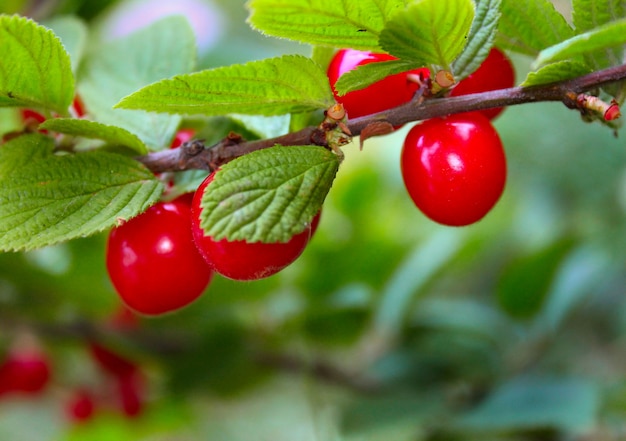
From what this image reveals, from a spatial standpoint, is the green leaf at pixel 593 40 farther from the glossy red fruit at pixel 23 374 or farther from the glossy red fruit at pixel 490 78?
the glossy red fruit at pixel 23 374

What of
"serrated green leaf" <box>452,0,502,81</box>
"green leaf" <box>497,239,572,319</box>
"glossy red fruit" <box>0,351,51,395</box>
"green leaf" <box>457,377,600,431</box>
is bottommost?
"glossy red fruit" <box>0,351,51,395</box>

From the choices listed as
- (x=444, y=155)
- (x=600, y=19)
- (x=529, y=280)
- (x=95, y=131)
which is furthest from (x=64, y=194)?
(x=529, y=280)

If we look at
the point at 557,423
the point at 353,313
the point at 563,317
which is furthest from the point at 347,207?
the point at 557,423

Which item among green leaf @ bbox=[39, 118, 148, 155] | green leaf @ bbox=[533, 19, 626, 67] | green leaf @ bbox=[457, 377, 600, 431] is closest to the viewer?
green leaf @ bbox=[533, 19, 626, 67]

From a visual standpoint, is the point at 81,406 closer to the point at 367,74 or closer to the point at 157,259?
the point at 157,259

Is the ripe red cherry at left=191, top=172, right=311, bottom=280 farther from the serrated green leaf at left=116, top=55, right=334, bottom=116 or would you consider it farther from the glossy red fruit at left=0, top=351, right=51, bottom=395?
the glossy red fruit at left=0, top=351, right=51, bottom=395

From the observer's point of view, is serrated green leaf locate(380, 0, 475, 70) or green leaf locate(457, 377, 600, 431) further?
green leaf locate(457, 377, 600, 431)

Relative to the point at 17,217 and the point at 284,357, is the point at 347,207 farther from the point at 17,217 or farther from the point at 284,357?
the point at 17,217

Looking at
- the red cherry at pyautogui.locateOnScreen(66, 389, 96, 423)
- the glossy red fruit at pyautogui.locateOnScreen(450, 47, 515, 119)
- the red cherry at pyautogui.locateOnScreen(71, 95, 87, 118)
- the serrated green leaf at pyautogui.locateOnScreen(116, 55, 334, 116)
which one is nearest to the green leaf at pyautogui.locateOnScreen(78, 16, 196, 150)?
the red cherry at pyautogui.locateOnScreen(71, 95, 87, 118)
